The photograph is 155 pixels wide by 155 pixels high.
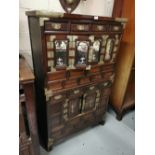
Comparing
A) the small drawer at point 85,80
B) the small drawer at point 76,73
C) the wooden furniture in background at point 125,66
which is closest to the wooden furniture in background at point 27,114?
the small drawer at point 76,73

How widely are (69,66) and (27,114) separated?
0.49m

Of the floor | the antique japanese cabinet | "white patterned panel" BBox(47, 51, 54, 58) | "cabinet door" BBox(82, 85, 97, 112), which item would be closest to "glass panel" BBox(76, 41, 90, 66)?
the antique japanese cabinet

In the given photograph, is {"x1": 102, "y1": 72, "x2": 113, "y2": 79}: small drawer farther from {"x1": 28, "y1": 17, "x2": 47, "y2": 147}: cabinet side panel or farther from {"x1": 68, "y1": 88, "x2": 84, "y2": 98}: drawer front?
{"x1": 28, "y1": 17, "x2": 47, "y2": 147}: cabinet side panel

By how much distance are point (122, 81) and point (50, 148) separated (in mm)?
1098

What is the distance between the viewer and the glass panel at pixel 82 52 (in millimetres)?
1267

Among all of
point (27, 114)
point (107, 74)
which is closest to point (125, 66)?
point (107, 74)

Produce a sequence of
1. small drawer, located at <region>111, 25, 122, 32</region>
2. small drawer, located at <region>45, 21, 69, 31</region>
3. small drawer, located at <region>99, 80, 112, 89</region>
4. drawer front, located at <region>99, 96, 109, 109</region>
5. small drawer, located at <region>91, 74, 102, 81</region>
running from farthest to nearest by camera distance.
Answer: drawer front, located at <region>99, 96, 109, 109</region>
small drawer, located at <region>99, 80, 112, 89</region>
small drawer, located at <region>91, 74, 102, 81</region>
small drawer, located at <region>111, 25, 122, 32</region>
small drawer, located at <region>45, 21, 69, 31</region>

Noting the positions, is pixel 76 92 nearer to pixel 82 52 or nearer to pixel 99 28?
pixel 82 52

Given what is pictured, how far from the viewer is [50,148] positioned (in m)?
1.55

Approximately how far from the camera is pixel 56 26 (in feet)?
3.60

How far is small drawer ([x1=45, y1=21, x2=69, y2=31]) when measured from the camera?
1068mm
